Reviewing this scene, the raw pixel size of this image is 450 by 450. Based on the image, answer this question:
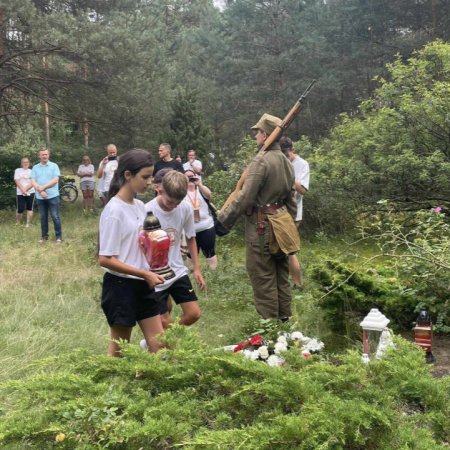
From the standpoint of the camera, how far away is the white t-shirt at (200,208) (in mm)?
6547

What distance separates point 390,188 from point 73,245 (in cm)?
532

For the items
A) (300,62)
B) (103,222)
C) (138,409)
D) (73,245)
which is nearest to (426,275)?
(103,222)

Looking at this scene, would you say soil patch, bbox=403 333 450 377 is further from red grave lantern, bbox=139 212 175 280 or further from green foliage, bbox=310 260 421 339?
red grave lantern, bbox=139 212 175 280

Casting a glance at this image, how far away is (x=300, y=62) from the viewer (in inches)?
976

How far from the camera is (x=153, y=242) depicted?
10.9 ft

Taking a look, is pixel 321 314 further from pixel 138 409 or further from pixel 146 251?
pixel 138 409

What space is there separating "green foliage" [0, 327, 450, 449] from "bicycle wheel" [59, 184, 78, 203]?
53.5 ft

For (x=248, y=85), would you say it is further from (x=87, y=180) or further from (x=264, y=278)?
(x=264, y=278)

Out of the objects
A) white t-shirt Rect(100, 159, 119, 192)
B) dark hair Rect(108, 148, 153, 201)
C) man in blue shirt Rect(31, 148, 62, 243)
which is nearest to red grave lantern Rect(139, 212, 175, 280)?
dark hair Rect(108, 148, 153, 201)

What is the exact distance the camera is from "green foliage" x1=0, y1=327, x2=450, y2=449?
1858 millimetres

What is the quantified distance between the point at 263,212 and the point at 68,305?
228 cm

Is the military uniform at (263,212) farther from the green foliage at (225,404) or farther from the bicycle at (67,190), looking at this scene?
the bicycle at (67,190)

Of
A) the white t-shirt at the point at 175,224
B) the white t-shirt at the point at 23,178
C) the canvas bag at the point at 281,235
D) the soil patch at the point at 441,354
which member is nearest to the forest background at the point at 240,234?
the soil patch at the point at 441,354

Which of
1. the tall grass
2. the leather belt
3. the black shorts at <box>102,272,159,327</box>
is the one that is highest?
the leather belt
